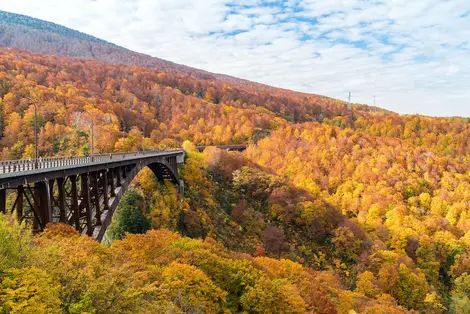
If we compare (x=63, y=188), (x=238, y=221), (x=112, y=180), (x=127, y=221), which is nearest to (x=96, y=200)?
(x=63, y=188)

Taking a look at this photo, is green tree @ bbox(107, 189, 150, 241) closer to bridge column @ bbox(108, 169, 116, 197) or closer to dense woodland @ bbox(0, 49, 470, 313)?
dense woodland @ bbox(0, 49, 470, 313)

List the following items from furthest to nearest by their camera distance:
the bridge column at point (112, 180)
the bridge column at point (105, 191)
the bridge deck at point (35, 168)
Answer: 1. the bridge column at point (112, 180)
2. the bridge column at point (105, 191)
3. the bridge deck at point (35, 168)

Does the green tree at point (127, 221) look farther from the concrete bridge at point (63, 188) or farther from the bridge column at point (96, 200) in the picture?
the bridge column at point (96, 200)

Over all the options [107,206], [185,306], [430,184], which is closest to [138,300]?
[185,306]

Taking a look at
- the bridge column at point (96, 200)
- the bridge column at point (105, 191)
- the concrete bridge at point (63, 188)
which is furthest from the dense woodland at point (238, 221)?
the bridge column at point (105, 191)

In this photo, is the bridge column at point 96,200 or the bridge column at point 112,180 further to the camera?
the bridge column at point 112,180

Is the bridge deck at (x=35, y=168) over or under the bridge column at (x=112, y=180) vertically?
over

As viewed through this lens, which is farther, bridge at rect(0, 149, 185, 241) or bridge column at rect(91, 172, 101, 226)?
bridge column at rect(91, 172, 101, 226)

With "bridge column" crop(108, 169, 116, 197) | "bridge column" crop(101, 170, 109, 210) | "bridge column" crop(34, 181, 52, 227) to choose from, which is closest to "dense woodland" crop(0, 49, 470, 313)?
"bridge column" crop(34, 181, 52, 227)
